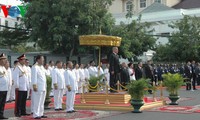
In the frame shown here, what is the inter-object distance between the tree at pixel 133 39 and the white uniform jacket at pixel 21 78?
588 inches

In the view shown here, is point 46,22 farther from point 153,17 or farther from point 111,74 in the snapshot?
point 153,17

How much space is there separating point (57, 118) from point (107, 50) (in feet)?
54.3

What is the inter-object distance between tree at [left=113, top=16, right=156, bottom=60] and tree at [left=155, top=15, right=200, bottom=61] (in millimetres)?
2454

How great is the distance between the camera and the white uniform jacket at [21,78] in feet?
38.2

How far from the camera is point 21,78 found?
1184 centimetres

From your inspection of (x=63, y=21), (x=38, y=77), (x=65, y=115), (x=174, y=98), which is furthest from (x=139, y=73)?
(x=38, y=77)

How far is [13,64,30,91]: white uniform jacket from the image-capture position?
38.2 ft

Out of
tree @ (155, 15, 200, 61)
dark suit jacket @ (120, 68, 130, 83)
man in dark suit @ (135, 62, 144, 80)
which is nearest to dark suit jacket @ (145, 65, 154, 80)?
man in dark suit @ (135, 62, 144, 80)

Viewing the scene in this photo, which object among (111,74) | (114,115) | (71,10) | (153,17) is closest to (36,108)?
(114,115)

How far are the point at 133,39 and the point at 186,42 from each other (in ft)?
18.9

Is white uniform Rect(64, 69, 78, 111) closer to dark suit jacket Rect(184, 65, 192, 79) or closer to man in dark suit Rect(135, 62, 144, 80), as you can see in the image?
man in dark suit Rect(135, 62, 144, 80)

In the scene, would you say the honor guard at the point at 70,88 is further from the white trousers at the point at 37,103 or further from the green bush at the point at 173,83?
the green bush at the point at 173,83

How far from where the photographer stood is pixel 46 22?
78.6 feet

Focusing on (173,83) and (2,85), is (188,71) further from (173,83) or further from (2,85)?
(2,85)
